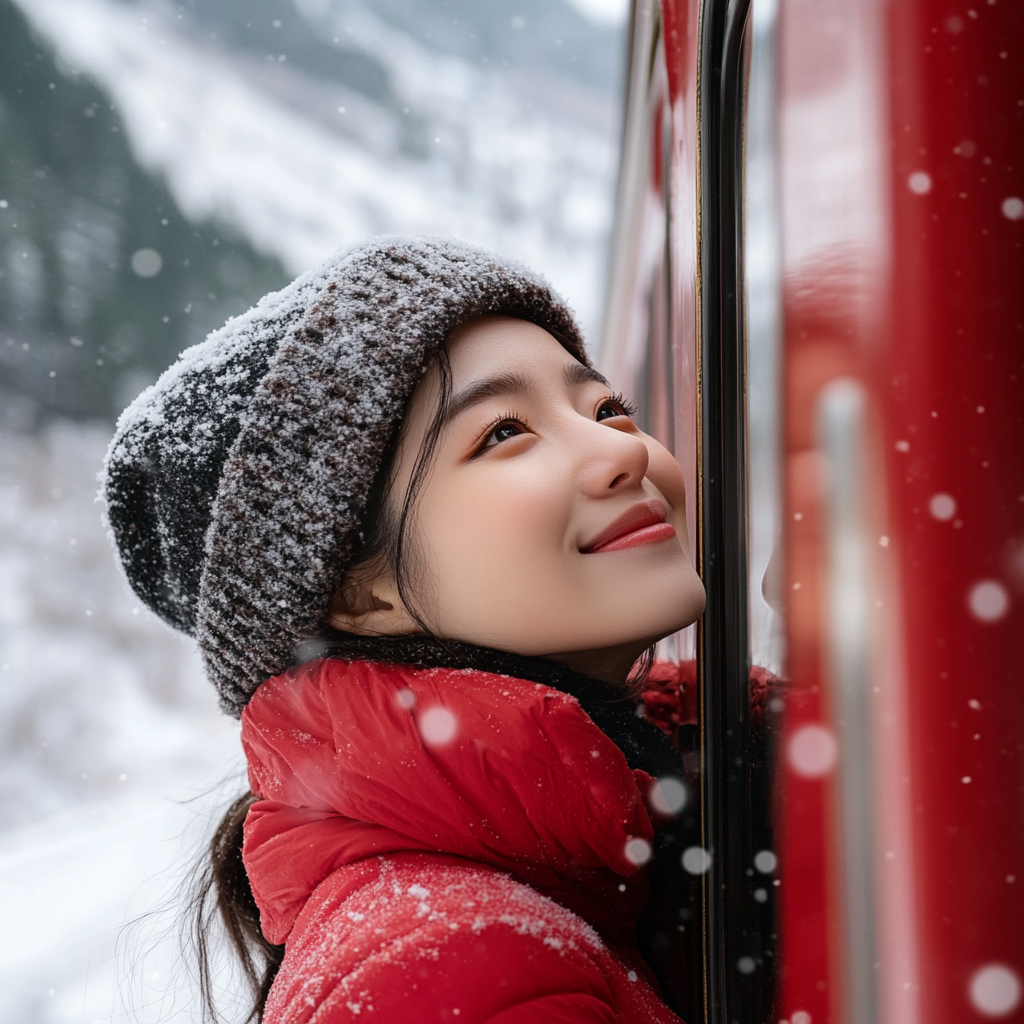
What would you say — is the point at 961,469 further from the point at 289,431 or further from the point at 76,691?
the point at 76,691

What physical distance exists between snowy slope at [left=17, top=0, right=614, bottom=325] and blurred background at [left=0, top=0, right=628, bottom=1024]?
1 centimetres

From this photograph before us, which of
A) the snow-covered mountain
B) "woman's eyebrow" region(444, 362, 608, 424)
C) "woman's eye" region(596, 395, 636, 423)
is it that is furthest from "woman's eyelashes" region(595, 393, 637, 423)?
the snow-covered mountain

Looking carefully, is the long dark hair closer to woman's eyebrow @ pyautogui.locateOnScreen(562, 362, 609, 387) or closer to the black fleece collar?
the black fleece collar

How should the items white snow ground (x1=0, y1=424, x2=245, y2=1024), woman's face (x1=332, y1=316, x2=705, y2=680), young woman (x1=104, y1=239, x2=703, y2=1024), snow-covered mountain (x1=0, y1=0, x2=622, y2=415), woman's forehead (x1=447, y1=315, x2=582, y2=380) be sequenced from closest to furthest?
young woman (x1=104, y1=239, x2=703, y2=1024)
woman's face (x1=332, y1=316, x2=705, y2=680)
woman's forehead (x1=447, y1=315, x2=582, y2=380)
white snow ground (x1=0, y1=424, x2=245, y2=1024)
snow-covered mountain (x1=0, y1=0, x2=622, y2=415)

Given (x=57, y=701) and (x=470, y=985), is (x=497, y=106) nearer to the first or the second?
(x=57, y=701)

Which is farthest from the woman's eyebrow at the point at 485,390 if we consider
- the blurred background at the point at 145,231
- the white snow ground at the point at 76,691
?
the white snow ground at the point at 76,691

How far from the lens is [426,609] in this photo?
0.90 metres

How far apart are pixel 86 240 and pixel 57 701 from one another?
210cm

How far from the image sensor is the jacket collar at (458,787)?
74 cm

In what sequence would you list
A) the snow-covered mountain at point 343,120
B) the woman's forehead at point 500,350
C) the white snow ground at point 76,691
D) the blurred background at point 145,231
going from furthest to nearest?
the snow-covered mountain at point 343,120
the blurred background at point 145,231
the white snow ground at point 76,691
the woman's forehead at point 500,350

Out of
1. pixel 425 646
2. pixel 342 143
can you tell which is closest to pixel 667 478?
pixel 425 646

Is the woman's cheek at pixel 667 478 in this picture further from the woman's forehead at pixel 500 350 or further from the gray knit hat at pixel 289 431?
the gray knit hat at pixel 289 431

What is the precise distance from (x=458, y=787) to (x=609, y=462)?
341 mm

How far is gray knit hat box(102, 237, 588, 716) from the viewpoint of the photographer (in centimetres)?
90
